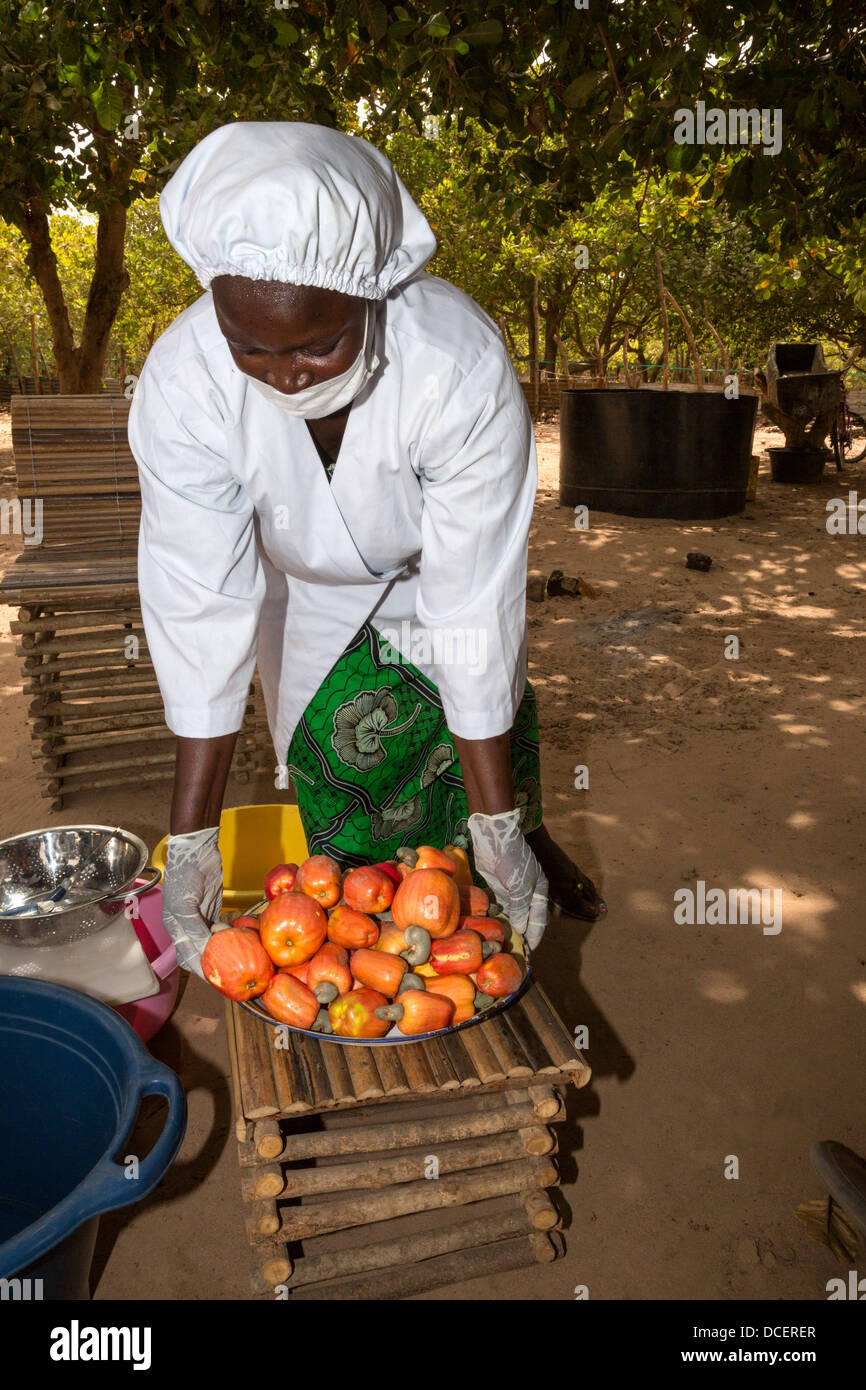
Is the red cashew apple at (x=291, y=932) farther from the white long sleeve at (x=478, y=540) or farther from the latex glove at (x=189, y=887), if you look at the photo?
the white long sleeve at (x=478, y=540)

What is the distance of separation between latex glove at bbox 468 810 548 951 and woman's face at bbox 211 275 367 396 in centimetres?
85

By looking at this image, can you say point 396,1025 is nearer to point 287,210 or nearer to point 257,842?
point 287,210

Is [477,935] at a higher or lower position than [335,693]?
lower

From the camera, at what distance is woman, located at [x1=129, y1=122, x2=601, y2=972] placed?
1.42 meters

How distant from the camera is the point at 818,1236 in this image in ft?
6.40

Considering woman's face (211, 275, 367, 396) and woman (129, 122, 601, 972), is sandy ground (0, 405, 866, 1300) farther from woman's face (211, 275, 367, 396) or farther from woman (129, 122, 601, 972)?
woman's face (211, 275, 367, 396)

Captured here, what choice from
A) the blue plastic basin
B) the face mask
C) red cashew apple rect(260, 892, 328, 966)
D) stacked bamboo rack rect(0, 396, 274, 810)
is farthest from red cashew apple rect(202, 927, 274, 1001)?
stacked bamboo rack rect(0, 396, 274, 810)

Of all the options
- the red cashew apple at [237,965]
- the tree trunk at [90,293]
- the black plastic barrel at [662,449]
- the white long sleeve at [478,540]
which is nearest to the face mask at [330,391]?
the white long sleeve at [478,540]

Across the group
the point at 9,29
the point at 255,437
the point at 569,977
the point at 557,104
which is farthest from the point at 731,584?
the point at 255,437

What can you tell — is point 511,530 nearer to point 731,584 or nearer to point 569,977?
point 569,977

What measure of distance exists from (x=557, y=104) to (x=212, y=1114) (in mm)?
3423

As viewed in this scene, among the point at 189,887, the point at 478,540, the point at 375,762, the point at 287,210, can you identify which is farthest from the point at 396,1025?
the point at 287,210

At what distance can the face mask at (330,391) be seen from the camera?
1.51 metres

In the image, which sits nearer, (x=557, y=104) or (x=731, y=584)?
(x=557, y=104)
